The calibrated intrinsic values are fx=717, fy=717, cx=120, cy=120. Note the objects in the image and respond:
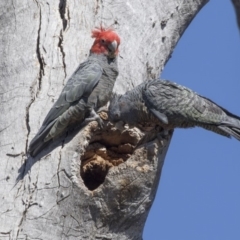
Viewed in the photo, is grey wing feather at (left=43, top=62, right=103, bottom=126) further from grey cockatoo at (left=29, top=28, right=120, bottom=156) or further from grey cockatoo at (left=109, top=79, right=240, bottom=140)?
grey cockatoo at (left=109, top=79, right=240, bottom=140)

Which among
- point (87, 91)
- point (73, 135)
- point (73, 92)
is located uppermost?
point (87, 91)

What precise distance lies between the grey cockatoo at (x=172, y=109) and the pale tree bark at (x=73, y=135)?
0.11 metres

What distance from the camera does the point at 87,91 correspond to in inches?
174

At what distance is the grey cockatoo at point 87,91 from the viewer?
4082 mm

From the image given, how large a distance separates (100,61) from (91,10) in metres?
0.34

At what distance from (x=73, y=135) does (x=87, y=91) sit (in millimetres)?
381

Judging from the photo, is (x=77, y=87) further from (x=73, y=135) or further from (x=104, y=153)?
(x=104, y=153)

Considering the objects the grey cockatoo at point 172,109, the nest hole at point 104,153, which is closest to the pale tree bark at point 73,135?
the nest hole at point 104,153

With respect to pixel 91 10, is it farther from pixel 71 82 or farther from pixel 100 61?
pixel 71 82

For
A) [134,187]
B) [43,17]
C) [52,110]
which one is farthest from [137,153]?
[43,17]

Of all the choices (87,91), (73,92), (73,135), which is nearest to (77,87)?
(73,92)

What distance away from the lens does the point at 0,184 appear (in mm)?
3932

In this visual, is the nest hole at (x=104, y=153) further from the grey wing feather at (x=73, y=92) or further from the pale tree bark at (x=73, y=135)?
the grey wing feather at (x=73, y=92)

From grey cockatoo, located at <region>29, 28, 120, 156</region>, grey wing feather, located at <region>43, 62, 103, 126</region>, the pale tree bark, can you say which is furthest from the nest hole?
grey wing feather, located at <region>43, 62, 103, 126</region>
